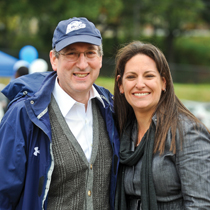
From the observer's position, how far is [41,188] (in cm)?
225

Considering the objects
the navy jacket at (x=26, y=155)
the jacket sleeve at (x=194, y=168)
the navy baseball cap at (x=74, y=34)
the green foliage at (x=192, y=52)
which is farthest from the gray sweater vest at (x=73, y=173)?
the green foliage at (x=192, y=52)

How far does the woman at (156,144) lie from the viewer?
2.29 m

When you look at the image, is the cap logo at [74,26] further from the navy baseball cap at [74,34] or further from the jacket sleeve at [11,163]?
the jacket sleeve at [11,163]

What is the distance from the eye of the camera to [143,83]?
2.54 m

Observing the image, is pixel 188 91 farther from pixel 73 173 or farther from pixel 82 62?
pixel 73 173

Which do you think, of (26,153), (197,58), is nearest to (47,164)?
(26,153)

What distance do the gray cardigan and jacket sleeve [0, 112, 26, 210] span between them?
1.00 m

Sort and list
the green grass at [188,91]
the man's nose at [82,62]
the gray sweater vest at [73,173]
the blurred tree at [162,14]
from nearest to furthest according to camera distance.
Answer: the gray sweater vest at [73,173] < the man's nose at [82,62] < the green grass at [188,91] < the blurred tree at [162,14]

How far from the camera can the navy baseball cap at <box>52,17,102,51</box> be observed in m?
2.48

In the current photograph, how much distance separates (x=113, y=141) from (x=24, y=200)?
90cm

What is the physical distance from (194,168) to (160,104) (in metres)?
0.61

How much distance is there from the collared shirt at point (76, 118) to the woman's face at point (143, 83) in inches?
17.3

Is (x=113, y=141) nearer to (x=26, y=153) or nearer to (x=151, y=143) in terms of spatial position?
(x=151, y=143)

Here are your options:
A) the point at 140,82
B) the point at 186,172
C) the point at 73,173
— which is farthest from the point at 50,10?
the point at 186,172
